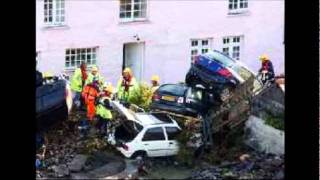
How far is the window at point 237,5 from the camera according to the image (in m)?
2.16

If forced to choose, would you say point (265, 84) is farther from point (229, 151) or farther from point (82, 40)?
point (82, 40)

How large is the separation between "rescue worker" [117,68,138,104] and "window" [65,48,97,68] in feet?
0.33

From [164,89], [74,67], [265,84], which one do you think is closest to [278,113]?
[265,84]

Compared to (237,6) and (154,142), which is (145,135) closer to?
(154,142)

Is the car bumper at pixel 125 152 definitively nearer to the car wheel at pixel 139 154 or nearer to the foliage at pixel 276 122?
the car wheel at pixel 139 154

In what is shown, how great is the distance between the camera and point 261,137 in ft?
7.09

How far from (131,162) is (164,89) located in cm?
25

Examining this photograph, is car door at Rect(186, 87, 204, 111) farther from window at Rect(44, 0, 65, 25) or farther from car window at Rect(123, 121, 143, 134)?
window at Rect(44, 0, 65, 25)

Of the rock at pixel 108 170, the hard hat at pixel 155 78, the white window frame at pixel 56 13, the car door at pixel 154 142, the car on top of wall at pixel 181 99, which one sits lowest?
the rock at pixel 108 170

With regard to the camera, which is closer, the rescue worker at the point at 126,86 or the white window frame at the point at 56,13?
the white window frame at the point at 56,13

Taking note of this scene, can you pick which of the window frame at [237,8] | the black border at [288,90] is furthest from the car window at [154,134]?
the black border at [288,90]

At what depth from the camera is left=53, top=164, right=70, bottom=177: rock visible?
205 cm

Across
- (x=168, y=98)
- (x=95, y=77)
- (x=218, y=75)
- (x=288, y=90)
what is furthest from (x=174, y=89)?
(x=288, y=90)

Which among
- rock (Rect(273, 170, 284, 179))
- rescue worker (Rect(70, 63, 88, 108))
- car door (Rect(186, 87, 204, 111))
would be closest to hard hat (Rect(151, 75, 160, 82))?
car door (Rect(186, 87, 204, 111))
